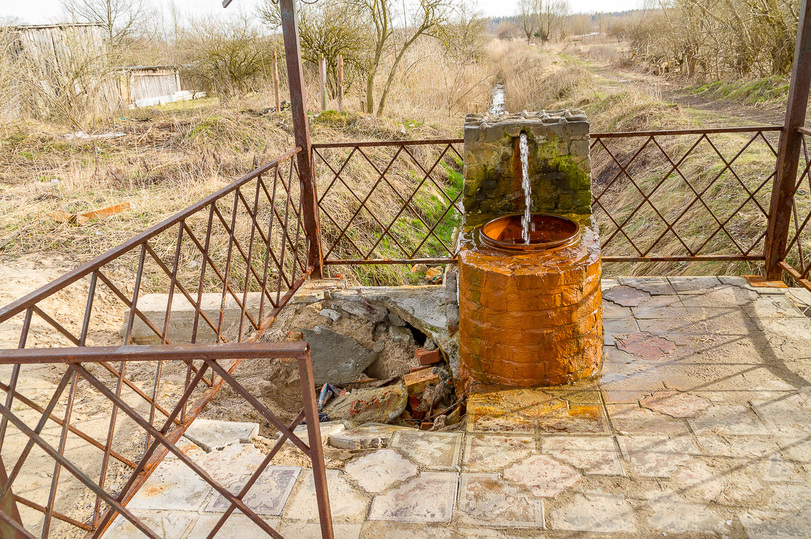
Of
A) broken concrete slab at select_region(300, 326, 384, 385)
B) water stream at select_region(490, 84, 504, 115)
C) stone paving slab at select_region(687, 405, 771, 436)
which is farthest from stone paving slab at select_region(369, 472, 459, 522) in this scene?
water stream at select_region(490, 84, 504, 115)

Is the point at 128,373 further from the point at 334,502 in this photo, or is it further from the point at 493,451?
the point at 493,451

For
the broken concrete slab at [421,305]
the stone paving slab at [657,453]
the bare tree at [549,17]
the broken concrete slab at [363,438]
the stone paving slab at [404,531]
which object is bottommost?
the broken concrete slab at [363,438]

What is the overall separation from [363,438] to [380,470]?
1.29 feet

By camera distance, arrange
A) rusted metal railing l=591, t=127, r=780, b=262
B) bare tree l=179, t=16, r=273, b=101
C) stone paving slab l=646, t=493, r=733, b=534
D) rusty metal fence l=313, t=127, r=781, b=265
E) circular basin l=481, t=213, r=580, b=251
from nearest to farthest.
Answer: stone paving slab l=646, t=493, r=733, b=534
circular basin l=481, t=213, r=580, b=251
rusted metal railing l=591, t=127, r=780, b=262
rusty metal fence l=313, t=127, r=781, b=265
bare tree l=179, t=16, r=273, b=101

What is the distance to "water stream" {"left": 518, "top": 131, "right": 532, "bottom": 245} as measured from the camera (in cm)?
351

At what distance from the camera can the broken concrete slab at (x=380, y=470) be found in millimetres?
2328

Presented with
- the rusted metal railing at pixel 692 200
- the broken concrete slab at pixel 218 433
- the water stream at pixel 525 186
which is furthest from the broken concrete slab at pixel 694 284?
the broken concrete slab at pixel 218 433

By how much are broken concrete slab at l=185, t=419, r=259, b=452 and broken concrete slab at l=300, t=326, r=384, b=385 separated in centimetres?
152

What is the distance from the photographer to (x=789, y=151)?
147 inches

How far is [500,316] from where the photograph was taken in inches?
115

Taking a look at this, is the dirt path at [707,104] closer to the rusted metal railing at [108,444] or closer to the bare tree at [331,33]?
the bare tree at [331,33]

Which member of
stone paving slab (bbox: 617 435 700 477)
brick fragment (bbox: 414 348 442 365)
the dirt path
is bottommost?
brick fragment (bbox: 414 348 442 365)

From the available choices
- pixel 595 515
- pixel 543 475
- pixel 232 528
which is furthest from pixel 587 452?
pixel 232 528

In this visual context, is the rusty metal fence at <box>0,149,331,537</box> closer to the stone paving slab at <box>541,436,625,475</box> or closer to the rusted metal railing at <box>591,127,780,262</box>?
the stone paving slab at <box>541,436,625,475</box>
